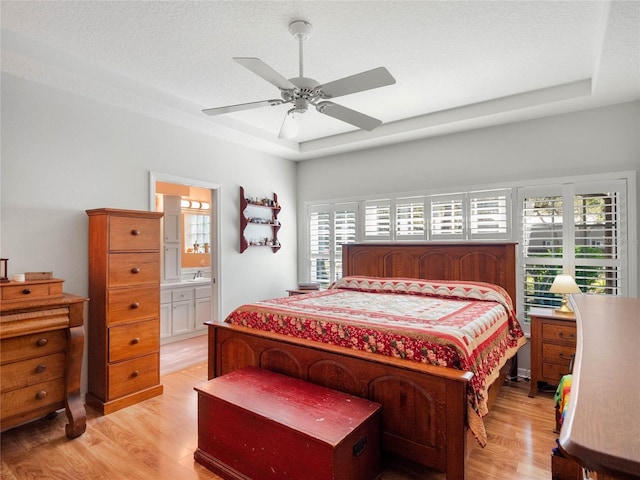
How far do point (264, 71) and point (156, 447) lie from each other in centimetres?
256

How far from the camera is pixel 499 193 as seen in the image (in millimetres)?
4055

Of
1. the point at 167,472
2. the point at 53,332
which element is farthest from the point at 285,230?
the point at 167,472

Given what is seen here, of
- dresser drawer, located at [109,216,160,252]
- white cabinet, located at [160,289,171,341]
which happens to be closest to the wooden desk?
dresser drawer, located at [109,216,160,252]

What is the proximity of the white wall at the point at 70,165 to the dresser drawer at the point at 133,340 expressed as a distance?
57 centimetres

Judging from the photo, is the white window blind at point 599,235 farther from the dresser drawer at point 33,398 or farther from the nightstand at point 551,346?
the dresser drawer at point 33,398

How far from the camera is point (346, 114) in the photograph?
2.68 metres

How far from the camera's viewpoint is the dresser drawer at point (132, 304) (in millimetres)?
3022

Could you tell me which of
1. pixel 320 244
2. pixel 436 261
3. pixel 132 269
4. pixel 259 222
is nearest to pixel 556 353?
pixel 436 261

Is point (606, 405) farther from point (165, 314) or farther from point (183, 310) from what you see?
point (183, 310)

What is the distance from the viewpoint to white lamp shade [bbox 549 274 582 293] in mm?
3289

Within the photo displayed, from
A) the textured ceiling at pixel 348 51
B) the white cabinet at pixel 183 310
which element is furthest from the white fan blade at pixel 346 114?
the white cabinet at pixel 183 310

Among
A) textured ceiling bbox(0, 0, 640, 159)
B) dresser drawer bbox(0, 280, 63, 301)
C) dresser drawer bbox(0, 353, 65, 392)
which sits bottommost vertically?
dresser drawer bbox(0, 353, 65, 392)

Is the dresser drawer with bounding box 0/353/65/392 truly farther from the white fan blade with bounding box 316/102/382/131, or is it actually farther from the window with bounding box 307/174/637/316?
the window with bounding box 307/174/637/316

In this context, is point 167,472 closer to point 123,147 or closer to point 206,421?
point 206,421
